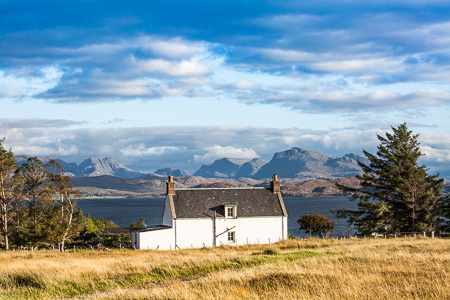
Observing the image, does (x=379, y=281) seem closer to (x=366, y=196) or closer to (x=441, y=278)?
(x=441, y=278)

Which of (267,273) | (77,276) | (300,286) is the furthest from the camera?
(77,276)

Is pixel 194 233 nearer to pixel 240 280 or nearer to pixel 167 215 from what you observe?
pixel 167 215

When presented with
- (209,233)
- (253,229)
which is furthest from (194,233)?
(253,229)

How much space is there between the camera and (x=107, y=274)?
61.6 ft

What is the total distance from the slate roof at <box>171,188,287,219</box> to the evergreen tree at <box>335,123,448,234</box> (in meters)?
8.77

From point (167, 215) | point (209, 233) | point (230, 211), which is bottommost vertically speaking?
point (209, 233)

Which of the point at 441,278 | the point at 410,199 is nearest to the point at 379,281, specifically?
the point at 441,278

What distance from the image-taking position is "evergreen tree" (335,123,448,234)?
163ft

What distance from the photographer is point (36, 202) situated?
190 feet

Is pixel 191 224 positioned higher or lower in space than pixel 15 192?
lower

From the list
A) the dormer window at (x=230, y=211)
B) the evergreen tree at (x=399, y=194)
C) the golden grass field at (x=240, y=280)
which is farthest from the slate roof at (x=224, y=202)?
the golden grass field at (x=240, y=280)

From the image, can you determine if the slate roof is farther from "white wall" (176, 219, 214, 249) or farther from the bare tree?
the bare tree

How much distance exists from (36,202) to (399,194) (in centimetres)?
4095

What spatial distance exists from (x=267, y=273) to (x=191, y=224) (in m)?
38.2
